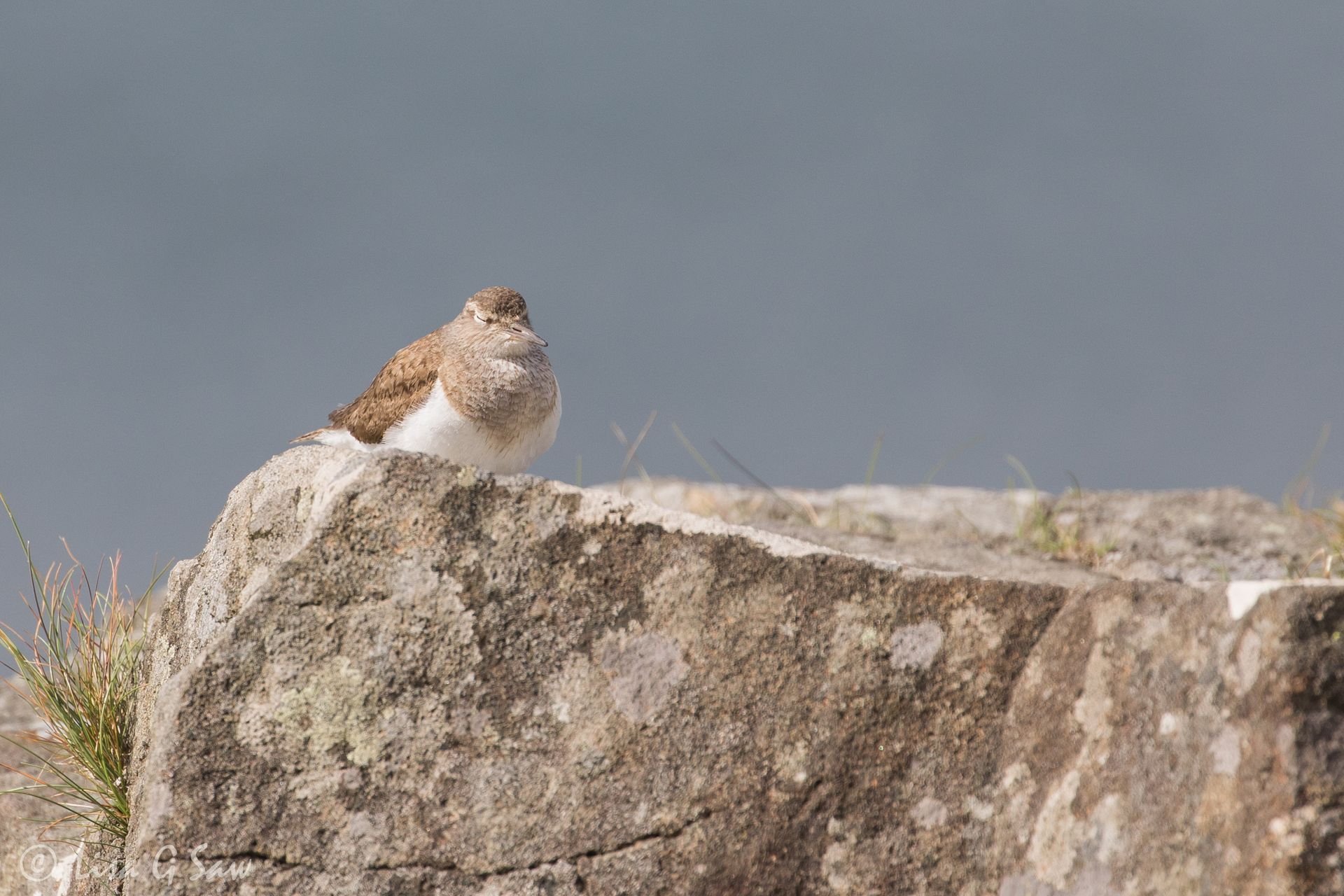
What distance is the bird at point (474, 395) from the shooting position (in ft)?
19.2

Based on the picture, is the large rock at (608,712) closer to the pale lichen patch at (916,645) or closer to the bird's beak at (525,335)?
the pale lichen patch at (916,645)

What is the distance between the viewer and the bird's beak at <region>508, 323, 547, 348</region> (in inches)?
240

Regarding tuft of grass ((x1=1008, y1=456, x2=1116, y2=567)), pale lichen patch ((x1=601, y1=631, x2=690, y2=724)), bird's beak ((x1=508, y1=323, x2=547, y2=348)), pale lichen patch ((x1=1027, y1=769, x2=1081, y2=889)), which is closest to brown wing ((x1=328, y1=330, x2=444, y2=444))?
bird's beak ((x1=508, y1=323, x2=547, y2=348))

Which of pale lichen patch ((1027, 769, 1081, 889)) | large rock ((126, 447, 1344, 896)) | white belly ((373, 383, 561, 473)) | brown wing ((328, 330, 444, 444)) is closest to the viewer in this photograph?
pale lichen patch ((1027, 769, 1081, 889))

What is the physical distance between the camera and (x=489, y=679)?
4074 mm

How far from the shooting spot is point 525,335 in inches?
240

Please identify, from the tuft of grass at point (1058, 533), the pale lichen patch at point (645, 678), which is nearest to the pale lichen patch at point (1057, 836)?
the pale lichen patch at point (645, 678)

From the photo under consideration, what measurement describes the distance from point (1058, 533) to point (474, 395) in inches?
218

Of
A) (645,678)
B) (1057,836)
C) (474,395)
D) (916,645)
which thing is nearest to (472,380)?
(474,395)

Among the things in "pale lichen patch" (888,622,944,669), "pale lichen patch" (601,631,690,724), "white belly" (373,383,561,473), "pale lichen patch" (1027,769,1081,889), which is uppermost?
"white belly" (373,383,561,473)

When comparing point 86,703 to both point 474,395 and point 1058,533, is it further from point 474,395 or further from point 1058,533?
point 1058,533

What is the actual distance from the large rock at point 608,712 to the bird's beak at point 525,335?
1.96 m

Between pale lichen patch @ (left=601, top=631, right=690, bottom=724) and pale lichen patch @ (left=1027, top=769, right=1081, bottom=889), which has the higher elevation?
pale lichen patch @ (left=601, top=631, right=690, bottom=724)

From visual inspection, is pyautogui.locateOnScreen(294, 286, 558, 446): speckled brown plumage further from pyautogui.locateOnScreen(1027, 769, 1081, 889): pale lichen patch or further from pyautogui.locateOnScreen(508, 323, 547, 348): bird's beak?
pyautogui.locateOnScreen(1027, 769, 1081, 889): pale lichen patch
